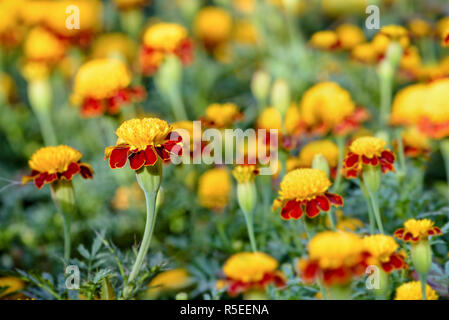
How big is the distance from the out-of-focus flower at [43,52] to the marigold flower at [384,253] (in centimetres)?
119

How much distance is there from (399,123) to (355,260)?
0.61 meters

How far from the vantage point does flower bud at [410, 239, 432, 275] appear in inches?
28.8

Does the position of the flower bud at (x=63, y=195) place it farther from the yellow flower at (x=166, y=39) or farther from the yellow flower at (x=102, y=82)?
the yellow flower at (x=166, y=39)

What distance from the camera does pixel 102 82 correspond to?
1219 mm

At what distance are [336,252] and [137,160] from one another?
29cm

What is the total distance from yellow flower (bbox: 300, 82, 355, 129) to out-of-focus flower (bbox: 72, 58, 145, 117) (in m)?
0.38

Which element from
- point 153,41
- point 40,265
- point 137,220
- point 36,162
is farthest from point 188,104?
point 36,162

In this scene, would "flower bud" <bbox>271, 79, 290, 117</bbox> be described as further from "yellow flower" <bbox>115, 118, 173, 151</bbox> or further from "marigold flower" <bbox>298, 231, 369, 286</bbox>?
"marigold flower" <bbox>298, 231, 369, 286</bbox>

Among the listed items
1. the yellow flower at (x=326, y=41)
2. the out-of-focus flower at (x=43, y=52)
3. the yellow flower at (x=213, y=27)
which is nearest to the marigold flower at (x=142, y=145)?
the yellow flower at (x=326, y=41)

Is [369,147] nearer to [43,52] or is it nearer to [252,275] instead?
[252,275]

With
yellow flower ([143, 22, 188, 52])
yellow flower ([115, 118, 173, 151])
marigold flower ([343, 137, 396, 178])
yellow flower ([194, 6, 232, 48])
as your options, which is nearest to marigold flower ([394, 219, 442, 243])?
marigold flower ([343, 137, 396, 178])

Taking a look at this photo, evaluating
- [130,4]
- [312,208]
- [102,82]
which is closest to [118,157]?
[312,208]

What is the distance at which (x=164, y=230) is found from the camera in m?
1.38

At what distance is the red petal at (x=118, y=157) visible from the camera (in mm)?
738
